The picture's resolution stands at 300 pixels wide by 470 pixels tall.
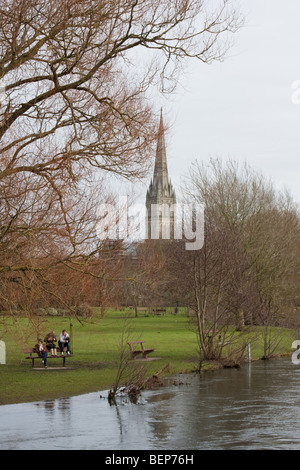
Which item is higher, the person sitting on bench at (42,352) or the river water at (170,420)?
the person sitting on bench at (42,352)

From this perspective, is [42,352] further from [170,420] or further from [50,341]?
[170,420]

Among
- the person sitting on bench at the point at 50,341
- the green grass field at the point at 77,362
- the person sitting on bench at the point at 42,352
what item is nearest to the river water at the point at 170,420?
the green grass field at the point at 77,362

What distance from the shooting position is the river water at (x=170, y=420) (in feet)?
45.1

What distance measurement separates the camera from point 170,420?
16375mm

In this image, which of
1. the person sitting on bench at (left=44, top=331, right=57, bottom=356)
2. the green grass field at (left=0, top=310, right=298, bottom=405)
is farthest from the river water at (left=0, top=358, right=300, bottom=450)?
the person sitting on bench at (left=44, top=331, right=57, bottom=356)

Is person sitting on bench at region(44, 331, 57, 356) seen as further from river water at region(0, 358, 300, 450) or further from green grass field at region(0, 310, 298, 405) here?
river water at region(0, 358, 300, 450)

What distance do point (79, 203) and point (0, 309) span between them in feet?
10.5

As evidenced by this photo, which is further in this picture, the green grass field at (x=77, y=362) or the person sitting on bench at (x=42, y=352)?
the person sitting on bench at (x=42, y=352)

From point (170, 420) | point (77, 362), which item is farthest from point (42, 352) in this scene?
point (170, 420)

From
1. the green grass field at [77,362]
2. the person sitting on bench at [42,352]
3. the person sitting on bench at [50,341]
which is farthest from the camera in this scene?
the person sitting on bench at [50,341]

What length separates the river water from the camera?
45.1 feet

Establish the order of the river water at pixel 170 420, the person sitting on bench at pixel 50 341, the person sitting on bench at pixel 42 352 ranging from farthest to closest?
the person sitting on bench at pixel 50 341, the person sitting on bench at pixel 42 352, the river water at pixel 170 420

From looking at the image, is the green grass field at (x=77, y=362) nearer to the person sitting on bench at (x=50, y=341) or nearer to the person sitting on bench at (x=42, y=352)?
the person sitting on bench at (x=42, y=352)

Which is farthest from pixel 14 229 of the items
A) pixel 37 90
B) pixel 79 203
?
pixel 37 90
